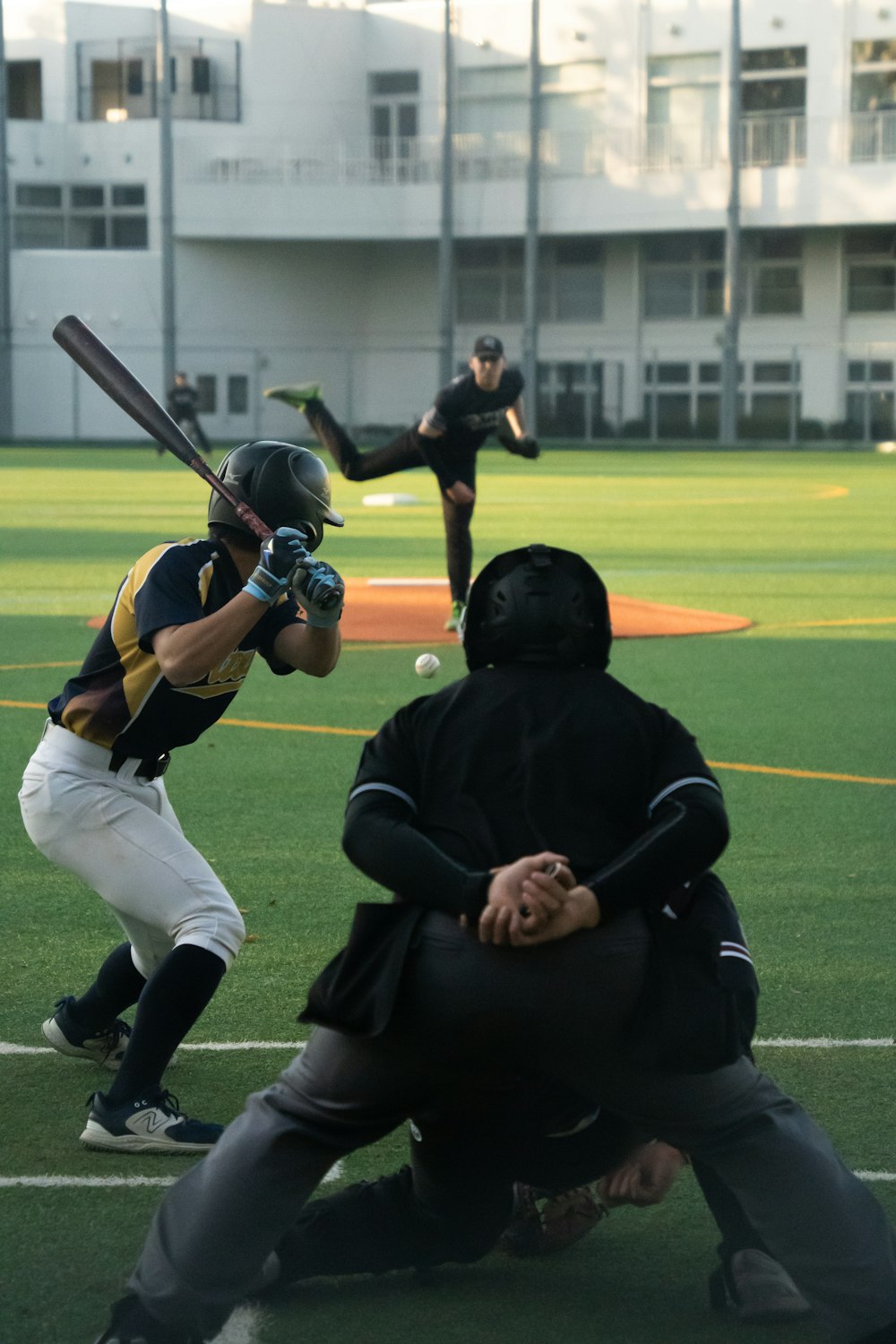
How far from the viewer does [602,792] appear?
3.39 m

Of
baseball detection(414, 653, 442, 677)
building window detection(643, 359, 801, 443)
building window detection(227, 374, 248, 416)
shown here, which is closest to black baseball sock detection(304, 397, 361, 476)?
baseball detection(414, 653, 442, 677)

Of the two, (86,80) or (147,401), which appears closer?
(147,401)

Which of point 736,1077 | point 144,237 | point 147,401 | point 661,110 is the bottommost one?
point 736,1077

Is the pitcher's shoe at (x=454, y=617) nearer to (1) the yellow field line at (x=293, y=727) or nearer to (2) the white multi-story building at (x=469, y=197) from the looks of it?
(1) the yellow field line at (x=293, y=727)

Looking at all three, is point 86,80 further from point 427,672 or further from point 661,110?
point 427,672

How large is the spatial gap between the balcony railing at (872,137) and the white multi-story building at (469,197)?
0.15 meters

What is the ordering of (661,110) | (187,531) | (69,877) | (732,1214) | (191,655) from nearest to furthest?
(732,1214) → (191,655) → (69,877) → (187,531) → (661,110)

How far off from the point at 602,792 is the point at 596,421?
51.1 meters

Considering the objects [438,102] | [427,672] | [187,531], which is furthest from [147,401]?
[438,102]

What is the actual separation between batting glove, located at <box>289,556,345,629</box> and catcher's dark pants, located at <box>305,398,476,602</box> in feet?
31.0

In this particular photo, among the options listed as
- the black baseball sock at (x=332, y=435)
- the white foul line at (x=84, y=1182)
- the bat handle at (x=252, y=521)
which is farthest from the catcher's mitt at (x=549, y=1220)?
the black baseball sock at (x=332, y=435)

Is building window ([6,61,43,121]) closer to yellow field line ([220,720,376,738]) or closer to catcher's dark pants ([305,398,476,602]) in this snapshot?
catcher's dark pants ([305,398,476,602])

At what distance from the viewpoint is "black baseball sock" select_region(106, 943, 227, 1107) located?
4488 mm

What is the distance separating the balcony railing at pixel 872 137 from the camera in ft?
161
